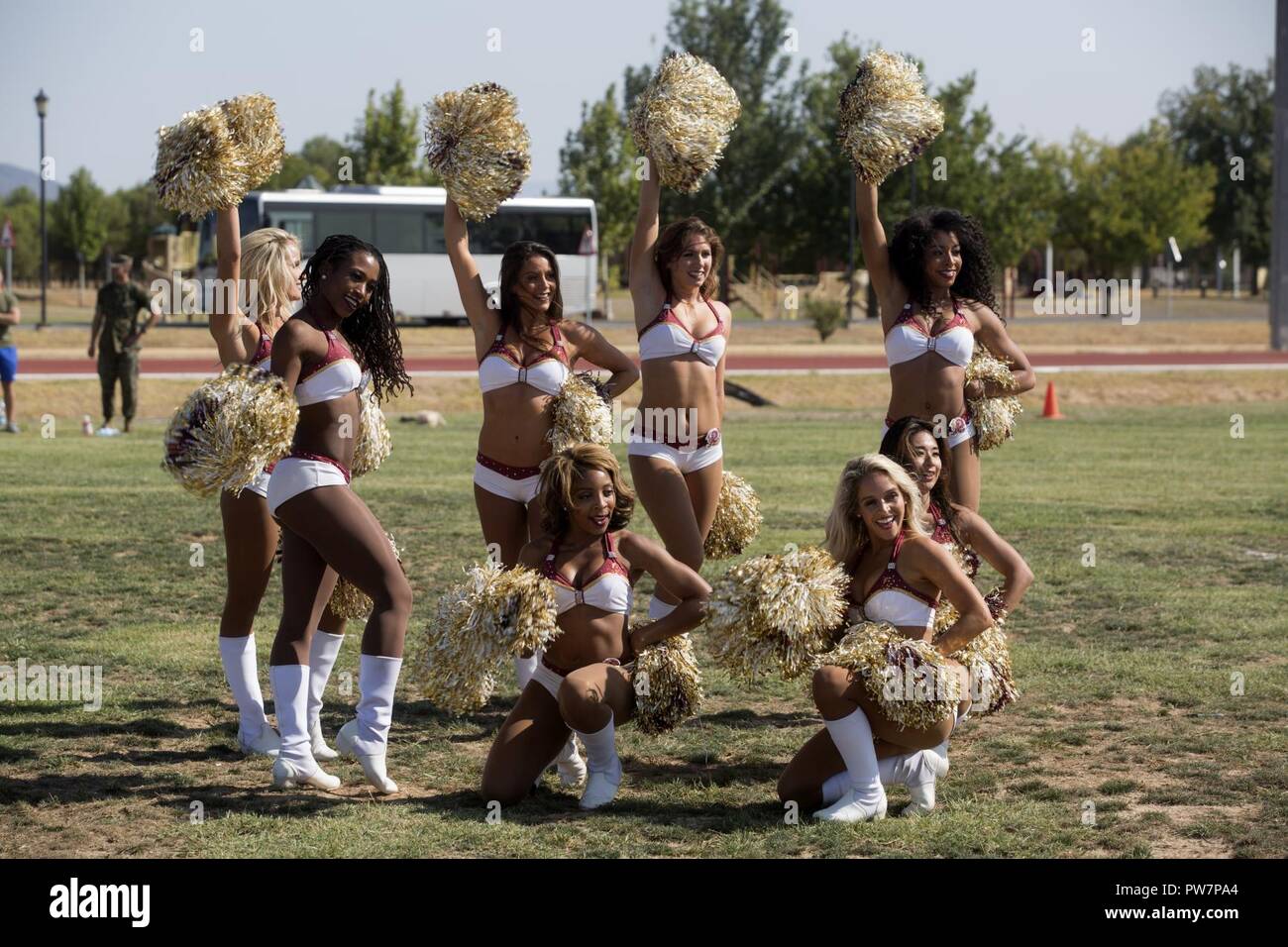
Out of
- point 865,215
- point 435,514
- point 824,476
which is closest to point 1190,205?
point 824,476

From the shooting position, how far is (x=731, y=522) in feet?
21.7

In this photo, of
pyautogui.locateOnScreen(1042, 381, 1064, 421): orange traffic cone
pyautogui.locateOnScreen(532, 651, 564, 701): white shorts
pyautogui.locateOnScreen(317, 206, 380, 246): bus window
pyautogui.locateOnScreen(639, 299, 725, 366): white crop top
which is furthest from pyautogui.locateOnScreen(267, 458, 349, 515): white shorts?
pyautogui.locateOnScreen(317, 206, 380, 246): bus window

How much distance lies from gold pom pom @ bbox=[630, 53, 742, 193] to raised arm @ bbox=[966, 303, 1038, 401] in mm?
1353

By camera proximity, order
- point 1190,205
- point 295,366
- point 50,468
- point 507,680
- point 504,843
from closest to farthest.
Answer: point 504,843 < point 295,366 < point 507,680 < point 50,468 < point 1190,205

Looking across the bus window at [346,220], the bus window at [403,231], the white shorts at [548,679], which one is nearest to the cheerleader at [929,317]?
the white shorts at [548,679]

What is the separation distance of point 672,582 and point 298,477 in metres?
1.36

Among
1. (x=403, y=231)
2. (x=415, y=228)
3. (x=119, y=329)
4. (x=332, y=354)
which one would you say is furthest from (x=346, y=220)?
(x=332, y=354)

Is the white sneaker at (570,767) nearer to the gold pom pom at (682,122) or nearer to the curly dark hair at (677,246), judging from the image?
the curly dark hair at (677,246)

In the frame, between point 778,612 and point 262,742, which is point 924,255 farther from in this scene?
point 262,742

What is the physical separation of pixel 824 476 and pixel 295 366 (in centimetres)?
993

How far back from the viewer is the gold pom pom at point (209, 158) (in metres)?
5.80

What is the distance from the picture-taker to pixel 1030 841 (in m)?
4.85

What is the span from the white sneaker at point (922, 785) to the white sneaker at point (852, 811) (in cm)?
10

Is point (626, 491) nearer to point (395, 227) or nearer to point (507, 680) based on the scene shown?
point (507, 680)
